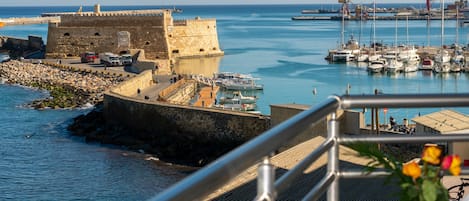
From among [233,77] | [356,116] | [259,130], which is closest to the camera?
[356,116]

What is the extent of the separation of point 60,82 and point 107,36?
8.79m

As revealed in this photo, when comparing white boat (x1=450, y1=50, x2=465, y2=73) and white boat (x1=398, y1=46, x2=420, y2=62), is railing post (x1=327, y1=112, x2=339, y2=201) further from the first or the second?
white boat (x1=398, y1=46, x2=420, y2=62)

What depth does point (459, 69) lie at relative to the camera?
129 ft

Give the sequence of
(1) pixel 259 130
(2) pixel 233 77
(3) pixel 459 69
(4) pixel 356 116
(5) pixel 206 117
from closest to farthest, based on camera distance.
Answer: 1. (4) pixel 356 116
2. (1) pixel 259 130
3. (5) pixel 206 117
4. (2) pixel 233 77
5. (3) pixel 459 69

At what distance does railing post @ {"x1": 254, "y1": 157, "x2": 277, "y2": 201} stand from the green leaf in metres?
0.45

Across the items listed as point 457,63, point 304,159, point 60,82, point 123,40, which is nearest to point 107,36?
point 123,40

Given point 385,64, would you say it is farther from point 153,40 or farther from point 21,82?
point 21,82

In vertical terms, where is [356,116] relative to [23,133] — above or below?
above

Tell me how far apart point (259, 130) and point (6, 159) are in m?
5.80

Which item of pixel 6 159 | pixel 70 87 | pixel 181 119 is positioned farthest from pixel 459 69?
pixel 6 159

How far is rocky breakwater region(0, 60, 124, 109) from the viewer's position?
2596 cm

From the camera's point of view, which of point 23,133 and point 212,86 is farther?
point 212,86

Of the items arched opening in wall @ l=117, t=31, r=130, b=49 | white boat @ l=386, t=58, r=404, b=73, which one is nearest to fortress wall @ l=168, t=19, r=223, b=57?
arched opening in wall @ l=117, t=31, r=130, b=49

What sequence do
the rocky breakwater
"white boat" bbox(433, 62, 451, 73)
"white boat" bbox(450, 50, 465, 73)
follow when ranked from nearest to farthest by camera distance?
the rocky breakwater
"white boat" bbox(433, 62, 451, 73)
"white boat" bbox(450, 50, 465, 73)
